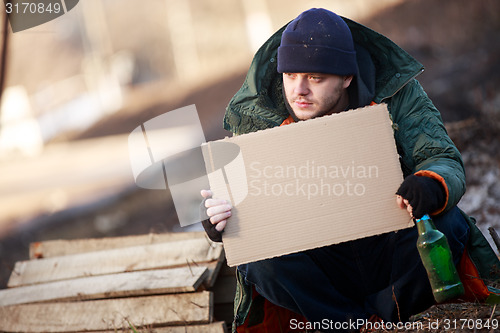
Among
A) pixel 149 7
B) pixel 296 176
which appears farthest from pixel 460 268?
pixel 149 7

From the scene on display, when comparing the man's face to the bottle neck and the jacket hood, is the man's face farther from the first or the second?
the bottle neck

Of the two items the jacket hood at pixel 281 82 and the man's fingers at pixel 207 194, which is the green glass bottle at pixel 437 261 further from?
the man's fingers at pixel 207 194

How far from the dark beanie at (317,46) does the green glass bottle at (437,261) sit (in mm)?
821

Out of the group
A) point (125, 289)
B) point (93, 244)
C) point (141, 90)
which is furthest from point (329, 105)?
point (141, 90)

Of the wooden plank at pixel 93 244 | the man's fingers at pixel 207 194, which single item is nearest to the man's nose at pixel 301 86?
the man's fingers at pixel 207 194

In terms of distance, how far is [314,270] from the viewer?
260cm

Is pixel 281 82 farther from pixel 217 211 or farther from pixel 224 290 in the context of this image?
pixel 224 290

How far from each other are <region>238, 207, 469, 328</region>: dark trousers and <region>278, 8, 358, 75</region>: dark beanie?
2.64 ft

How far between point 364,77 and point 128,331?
1800mm

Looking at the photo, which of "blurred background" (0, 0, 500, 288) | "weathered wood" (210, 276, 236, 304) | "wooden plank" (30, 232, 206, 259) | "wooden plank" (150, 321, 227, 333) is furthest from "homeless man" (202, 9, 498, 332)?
"blurred background" (0, 0, 500, 288)

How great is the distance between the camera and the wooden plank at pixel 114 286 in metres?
3.16

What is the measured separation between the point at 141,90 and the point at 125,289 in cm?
1861

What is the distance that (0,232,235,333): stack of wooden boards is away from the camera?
3.12 meters

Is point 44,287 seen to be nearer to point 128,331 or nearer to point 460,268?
point 128,331
